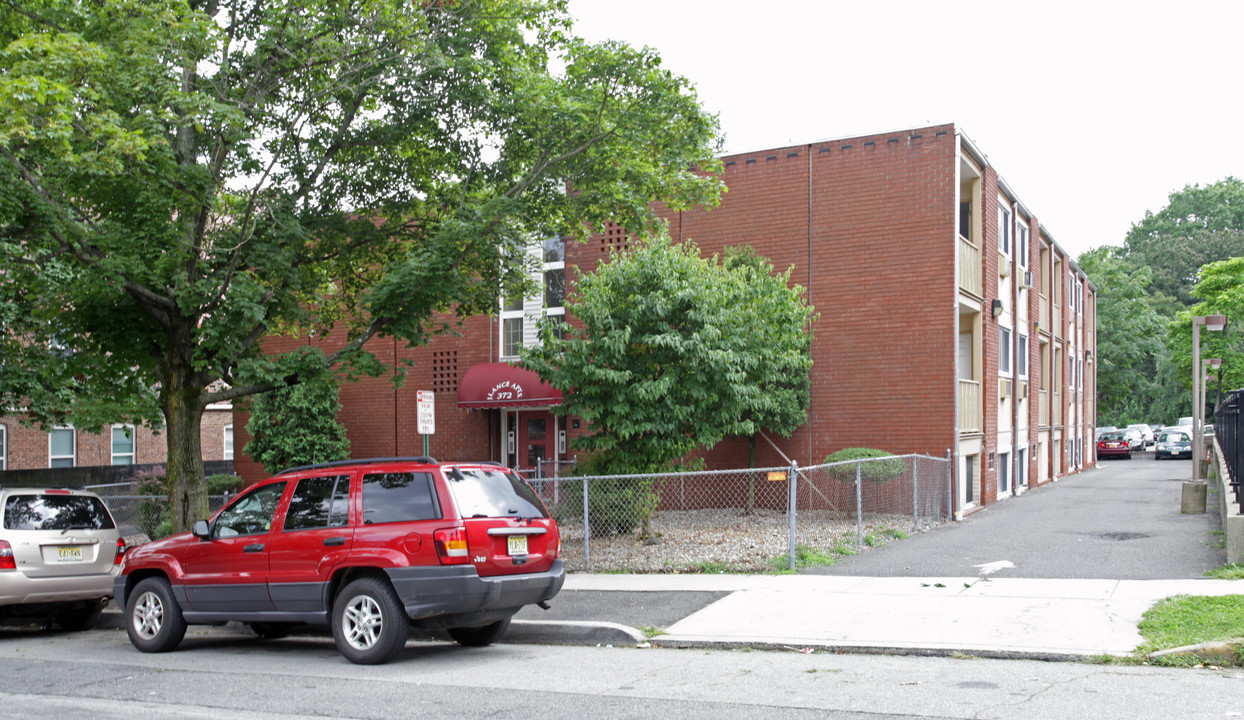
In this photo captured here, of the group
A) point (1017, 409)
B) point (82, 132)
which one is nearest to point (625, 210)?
point (82, 132)

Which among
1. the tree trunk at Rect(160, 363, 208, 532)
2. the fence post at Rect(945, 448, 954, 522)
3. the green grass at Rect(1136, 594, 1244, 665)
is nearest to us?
the green grass at Rect(1136, 594, 1244, 665)

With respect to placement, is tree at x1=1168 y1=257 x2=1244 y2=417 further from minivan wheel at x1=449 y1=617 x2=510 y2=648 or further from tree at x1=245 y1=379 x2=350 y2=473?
minivan wheel at x1=449 y1=617 x2=510 y2=648

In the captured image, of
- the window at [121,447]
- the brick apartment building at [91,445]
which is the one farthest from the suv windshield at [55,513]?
the window at [121,447]

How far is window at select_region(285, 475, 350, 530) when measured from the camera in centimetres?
841

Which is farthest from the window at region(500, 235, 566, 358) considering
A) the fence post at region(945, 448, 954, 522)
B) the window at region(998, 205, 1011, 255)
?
the window at region(998, 205, 1011, 255)

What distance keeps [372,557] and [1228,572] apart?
8.52 m

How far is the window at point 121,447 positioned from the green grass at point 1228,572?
113 ft

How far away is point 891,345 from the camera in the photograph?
18.8 metres

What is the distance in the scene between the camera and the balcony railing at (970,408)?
18.9 meters

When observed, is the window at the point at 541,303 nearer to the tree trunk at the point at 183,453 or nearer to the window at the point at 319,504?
Result: the tree trunk at the point at 183,453

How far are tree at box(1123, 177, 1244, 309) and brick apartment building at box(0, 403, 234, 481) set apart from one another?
61952 mm

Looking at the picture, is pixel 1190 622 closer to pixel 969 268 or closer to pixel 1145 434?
pixel 969 268

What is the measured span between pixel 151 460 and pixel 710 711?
35266 mm

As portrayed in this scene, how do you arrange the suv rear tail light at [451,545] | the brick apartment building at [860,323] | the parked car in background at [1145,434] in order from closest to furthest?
the suv rear tail light at [451,545] < the brick apartment building at [860,323] < the parked car in background at [1145,434]
